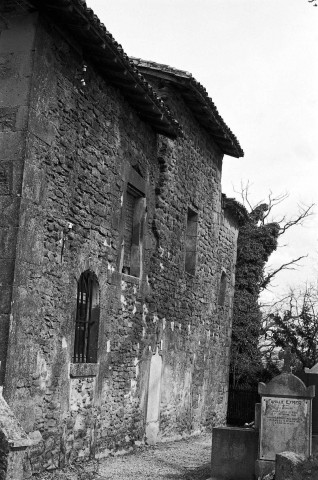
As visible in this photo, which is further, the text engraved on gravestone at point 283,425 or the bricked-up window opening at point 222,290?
the bricked-up window opening at point 222,290

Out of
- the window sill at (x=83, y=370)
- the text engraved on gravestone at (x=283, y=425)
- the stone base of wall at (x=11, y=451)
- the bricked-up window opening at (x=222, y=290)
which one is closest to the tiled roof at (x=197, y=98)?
the bricked-up window opening at (x=222, y=290)

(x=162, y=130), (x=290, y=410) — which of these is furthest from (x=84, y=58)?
(x=290, y=410)

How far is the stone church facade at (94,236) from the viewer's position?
7.87 meters

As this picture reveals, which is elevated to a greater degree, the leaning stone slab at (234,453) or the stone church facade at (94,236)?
the stone church facade at (94,236)

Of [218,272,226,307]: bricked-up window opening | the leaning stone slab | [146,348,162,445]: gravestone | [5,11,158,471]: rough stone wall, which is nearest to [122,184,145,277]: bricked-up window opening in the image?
[5,11,158,471]: rough stone wall

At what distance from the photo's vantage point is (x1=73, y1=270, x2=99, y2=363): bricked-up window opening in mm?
9398

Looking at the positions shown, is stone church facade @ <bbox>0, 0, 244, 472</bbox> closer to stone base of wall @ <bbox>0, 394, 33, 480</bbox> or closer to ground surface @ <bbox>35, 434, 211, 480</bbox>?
ground surface @ <bbox>35, 434, 211, 480</bbox>

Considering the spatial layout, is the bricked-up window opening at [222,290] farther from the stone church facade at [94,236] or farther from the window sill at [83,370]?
the window sill at [83,370]

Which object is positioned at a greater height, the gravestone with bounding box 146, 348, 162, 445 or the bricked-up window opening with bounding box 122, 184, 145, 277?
the bricked-up window opening with bounding box 122, 184, 145, 277

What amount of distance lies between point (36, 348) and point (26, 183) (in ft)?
6.52

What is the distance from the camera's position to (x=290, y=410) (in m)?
8.90

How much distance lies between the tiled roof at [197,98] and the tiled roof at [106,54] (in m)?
1.45

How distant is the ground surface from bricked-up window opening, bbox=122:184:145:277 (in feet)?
10.0

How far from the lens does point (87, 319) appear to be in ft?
31.8
